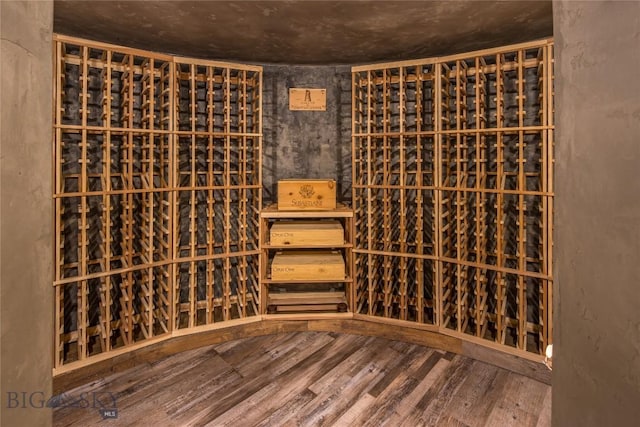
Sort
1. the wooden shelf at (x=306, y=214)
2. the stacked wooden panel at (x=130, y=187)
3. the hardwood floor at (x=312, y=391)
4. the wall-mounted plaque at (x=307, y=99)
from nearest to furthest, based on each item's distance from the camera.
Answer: the hardwood floor at (x=312, y=391) < the stacked wooden panel at (x=130, y=187) < the wooden shelf at (x=306, y=214) < the wall-mounted plaque at (x=307, y=99)

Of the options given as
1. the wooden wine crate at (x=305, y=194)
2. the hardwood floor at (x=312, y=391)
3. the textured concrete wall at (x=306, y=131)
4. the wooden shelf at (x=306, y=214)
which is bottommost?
the hardwood floor at (x=312, y=391)

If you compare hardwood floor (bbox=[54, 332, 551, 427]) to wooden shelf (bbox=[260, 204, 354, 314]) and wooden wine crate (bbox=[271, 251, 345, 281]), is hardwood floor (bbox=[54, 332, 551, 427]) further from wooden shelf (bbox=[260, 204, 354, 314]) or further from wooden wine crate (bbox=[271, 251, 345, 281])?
wooden wine crate (bbox=[271, 251, 345, 281])

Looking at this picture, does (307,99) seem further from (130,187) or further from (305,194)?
(130,187)

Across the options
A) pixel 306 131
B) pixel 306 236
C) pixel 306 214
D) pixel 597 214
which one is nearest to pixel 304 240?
pixel 306 236

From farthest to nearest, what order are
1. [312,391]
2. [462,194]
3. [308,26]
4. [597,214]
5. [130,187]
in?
[462,194]
[130,187]
[308,26]
[312,391]
[597,214]

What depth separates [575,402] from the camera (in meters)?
0.73

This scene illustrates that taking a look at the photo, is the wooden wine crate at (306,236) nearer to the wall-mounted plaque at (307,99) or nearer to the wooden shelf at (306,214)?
the wooden shelf at (306,214)

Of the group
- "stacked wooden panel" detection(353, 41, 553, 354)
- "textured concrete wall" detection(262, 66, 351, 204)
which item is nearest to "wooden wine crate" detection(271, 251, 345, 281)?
"stacked wooden panel" detection(353, 41, 553, 354)

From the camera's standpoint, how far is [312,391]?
7.88 ft

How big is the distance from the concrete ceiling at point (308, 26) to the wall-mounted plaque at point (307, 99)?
398mm

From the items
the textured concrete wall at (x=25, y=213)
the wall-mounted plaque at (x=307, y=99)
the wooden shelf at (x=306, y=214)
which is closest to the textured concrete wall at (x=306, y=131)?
the wall-mounted plaque at (x=307, y=99)

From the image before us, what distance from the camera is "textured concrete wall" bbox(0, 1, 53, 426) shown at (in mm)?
679

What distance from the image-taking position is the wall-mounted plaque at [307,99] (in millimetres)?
3514

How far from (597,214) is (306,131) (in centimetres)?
A: 309
